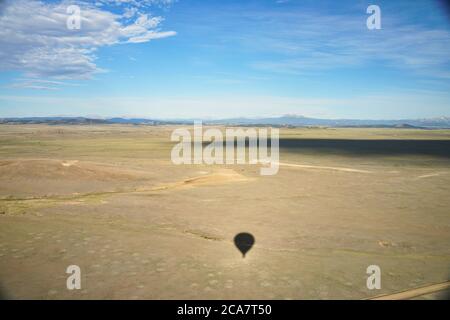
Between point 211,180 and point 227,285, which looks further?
point 211,180

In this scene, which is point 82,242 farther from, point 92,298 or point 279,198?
point 279,198

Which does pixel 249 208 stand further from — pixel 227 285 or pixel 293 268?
pixel 227 285

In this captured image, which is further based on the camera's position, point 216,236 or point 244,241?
point 216,236

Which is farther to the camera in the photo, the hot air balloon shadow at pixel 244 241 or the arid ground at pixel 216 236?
the hot air balloon shadow at pixel 244 241

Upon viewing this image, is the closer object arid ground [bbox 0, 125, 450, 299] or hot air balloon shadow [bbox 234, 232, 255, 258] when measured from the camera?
arid ground [bbox 0, 125, 450, 299]
